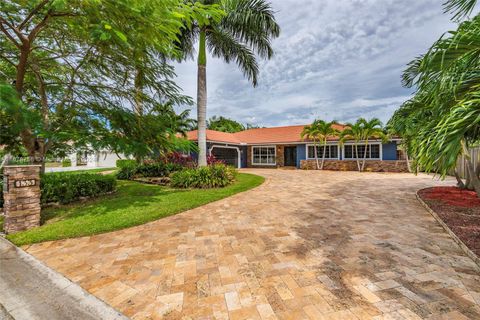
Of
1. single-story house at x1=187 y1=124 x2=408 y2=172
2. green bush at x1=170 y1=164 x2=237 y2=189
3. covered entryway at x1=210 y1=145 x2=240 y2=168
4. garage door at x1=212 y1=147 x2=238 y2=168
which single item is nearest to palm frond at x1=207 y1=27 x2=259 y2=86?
green bush at x1=170 y1=164 x2=237 y2=189

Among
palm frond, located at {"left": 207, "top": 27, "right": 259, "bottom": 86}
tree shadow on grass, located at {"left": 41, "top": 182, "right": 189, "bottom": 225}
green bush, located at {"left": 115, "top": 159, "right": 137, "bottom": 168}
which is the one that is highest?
palm frond, located at {"left": 207, "top": 27, "right": 259, "bottom": 86}

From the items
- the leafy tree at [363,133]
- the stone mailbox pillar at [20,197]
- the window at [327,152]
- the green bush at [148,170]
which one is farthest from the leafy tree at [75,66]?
the window at [327,152]

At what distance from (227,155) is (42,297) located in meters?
20.6

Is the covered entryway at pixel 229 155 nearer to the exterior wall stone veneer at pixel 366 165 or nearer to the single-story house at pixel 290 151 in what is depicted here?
the single-story house at pixel 290 151

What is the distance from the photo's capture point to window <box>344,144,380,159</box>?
18.3 m

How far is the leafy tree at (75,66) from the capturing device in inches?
213

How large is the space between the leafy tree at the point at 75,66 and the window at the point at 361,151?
1609 cm

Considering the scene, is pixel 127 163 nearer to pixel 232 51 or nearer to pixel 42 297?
pixel 232 51

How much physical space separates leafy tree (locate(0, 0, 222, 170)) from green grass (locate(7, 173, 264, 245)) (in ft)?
7.42

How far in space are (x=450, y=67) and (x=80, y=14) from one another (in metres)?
7.25

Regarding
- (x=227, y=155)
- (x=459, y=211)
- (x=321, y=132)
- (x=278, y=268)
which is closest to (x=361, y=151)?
(x=321, y=132)

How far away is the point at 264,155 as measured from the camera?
2344 centimetres

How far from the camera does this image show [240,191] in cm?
955

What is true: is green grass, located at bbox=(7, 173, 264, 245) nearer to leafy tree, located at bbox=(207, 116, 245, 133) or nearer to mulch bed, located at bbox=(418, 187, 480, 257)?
mulch bed, located at bbox=(418, 187, 480, 257)
